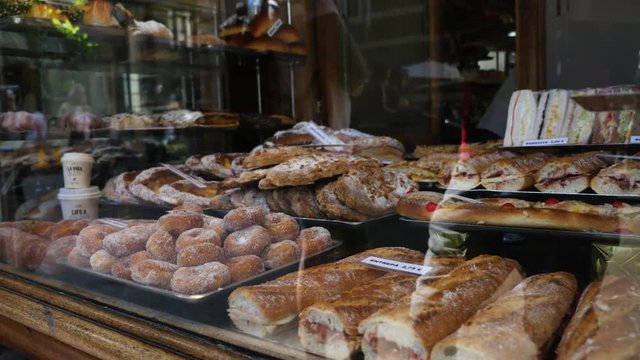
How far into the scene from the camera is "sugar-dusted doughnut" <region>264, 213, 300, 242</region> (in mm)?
1566

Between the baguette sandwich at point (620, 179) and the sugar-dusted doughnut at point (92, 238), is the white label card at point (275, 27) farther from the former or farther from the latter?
the baguette sandwich at point (620, 179)

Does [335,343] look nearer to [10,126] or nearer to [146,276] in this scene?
[146,276]

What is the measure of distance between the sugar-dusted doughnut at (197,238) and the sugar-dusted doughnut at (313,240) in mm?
221

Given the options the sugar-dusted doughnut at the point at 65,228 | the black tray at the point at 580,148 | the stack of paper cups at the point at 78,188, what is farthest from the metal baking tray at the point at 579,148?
the stack of paper cups at the point at 78,188

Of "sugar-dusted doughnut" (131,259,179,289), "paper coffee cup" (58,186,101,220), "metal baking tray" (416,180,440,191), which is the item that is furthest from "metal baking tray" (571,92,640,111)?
"paper coffee cup" (58,186,101,220)

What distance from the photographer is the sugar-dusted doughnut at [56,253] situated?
1.71m

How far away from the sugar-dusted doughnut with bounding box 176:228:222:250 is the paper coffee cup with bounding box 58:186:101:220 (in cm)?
78

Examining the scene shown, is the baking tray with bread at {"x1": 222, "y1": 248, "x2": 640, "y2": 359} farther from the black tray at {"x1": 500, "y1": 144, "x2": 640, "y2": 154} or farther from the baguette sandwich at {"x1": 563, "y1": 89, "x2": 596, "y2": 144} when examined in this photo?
the baguette sandwich at {"x1": 563, "y1": 89, "x2": 596, "y2": 144}

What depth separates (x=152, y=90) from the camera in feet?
11.6

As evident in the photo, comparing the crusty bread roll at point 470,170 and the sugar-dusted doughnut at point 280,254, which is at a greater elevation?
the crusty bread roll at point 470,170

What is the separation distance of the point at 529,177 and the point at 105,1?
245cm

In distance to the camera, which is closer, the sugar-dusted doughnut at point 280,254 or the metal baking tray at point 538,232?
the metal baking tray at point 538,232

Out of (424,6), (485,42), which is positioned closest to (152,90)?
(424,6)

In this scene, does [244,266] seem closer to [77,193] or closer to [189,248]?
[189,248]
